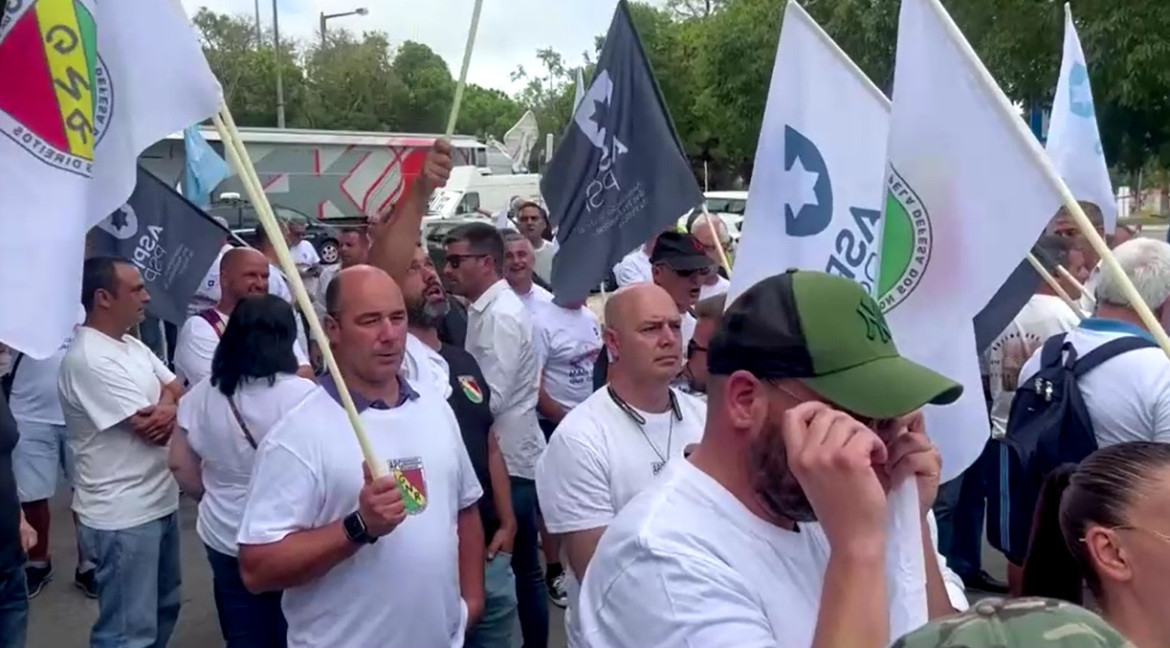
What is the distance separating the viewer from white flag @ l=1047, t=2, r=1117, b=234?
5.36m

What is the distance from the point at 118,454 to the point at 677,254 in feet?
9.08

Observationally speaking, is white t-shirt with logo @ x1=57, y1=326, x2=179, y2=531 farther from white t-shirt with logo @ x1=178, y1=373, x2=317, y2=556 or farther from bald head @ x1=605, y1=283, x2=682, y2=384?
bald head @ x1=605, y1=283, x2=682, y2=384

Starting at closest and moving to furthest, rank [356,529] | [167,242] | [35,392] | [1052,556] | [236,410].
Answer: [1052,556]
[356,529]
[236,410]
[167,242]
[35,392]

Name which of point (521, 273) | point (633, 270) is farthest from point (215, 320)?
point (633, 270)

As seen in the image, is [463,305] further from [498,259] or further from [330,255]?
[330,255]

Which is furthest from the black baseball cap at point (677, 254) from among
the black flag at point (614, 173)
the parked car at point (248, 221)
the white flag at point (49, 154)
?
the parked car at point (248, 221)

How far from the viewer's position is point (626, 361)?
393cm

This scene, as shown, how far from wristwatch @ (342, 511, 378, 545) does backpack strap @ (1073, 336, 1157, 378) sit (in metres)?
2.39

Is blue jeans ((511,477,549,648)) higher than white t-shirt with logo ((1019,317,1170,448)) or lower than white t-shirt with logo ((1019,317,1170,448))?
lower

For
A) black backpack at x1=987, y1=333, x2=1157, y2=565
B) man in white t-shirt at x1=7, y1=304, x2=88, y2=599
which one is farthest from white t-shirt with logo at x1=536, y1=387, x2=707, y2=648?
man in white t-shirt at x1=7, y1=304, x2=88, y2=599

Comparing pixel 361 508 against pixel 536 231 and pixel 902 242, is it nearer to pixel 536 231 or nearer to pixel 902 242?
pixel 902 242

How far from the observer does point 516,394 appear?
5.68 metres

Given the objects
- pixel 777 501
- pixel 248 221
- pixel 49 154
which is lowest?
pixel 248 221

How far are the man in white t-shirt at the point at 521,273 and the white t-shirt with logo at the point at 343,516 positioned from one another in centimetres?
314
